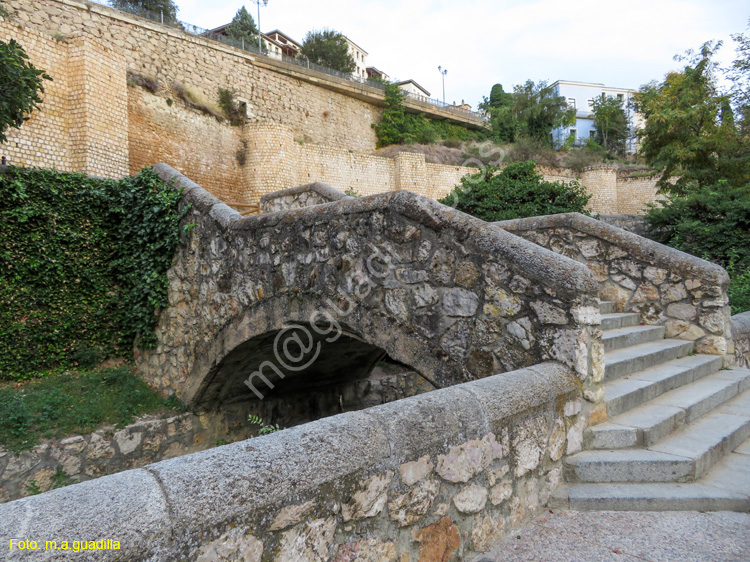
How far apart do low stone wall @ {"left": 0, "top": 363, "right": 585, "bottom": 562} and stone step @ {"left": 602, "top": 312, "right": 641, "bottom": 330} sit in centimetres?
191

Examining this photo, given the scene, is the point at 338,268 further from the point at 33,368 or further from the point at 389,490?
the point at 33,368

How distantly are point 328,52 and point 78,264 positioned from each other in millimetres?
31481

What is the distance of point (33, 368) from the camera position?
6422mm

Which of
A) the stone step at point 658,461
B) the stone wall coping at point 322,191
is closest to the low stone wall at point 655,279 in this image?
the stone step at point 658,461

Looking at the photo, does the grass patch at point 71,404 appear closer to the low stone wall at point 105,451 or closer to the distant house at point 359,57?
the low stone wall at point 105,451

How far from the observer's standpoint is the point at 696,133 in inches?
587

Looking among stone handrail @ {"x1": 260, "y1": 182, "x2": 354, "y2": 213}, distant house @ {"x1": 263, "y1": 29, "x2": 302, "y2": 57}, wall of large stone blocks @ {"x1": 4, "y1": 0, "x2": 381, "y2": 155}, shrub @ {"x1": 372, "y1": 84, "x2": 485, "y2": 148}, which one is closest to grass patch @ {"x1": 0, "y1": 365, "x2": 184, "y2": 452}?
stone handrail @ {"x1": 260, "y1": 182, "x2": 354, "y2": 213}

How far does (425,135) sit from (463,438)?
1200 inches

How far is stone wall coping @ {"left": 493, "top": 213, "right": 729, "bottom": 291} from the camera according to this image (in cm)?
443

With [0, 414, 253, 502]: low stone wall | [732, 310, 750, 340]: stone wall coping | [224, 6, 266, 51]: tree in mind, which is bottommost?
[0, 414, 253, 502]: low stone wall

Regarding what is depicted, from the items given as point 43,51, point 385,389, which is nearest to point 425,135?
point 43,51

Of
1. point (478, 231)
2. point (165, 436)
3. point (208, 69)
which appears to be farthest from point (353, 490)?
point (208, 69)

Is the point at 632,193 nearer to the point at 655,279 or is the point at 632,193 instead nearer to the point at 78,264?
the point at 655,279

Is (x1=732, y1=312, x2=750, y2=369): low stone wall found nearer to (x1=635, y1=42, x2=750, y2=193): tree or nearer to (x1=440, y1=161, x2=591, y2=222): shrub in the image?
(x1=440, y1=161, x2=591, y2=222): shrub
